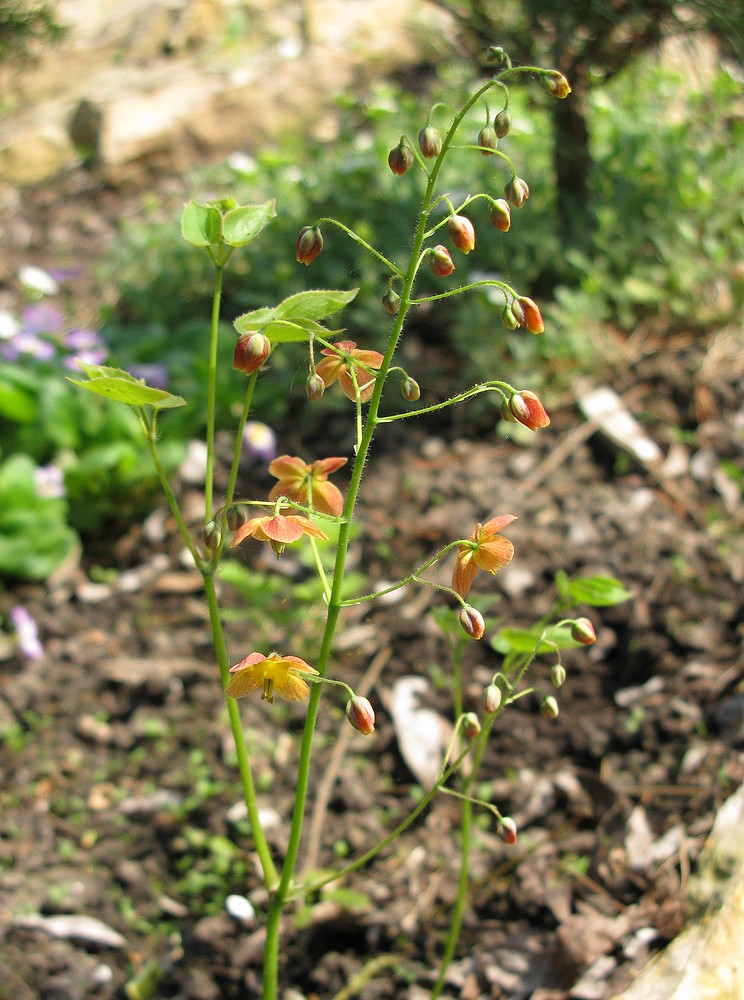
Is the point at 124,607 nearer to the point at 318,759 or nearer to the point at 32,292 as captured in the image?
the point at 318,759

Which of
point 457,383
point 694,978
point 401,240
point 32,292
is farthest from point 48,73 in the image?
point 694,978

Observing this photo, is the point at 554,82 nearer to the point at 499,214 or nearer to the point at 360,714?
the point at 499,214

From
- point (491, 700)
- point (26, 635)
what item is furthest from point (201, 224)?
point (26, 635)

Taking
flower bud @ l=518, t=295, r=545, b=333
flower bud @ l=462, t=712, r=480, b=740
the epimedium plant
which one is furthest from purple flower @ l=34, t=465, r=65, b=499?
flower bud @ l=518, t=295, r=545, b=333

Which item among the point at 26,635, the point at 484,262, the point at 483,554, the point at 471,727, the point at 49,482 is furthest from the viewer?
the point at 484,262

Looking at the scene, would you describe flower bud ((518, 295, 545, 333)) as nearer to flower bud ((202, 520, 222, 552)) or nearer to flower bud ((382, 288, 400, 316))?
flower bud ((382, 288, 400, 316))

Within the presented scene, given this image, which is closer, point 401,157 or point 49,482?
point 401,157

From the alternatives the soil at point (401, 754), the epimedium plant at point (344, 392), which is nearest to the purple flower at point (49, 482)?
the soil at point (401, 754)
